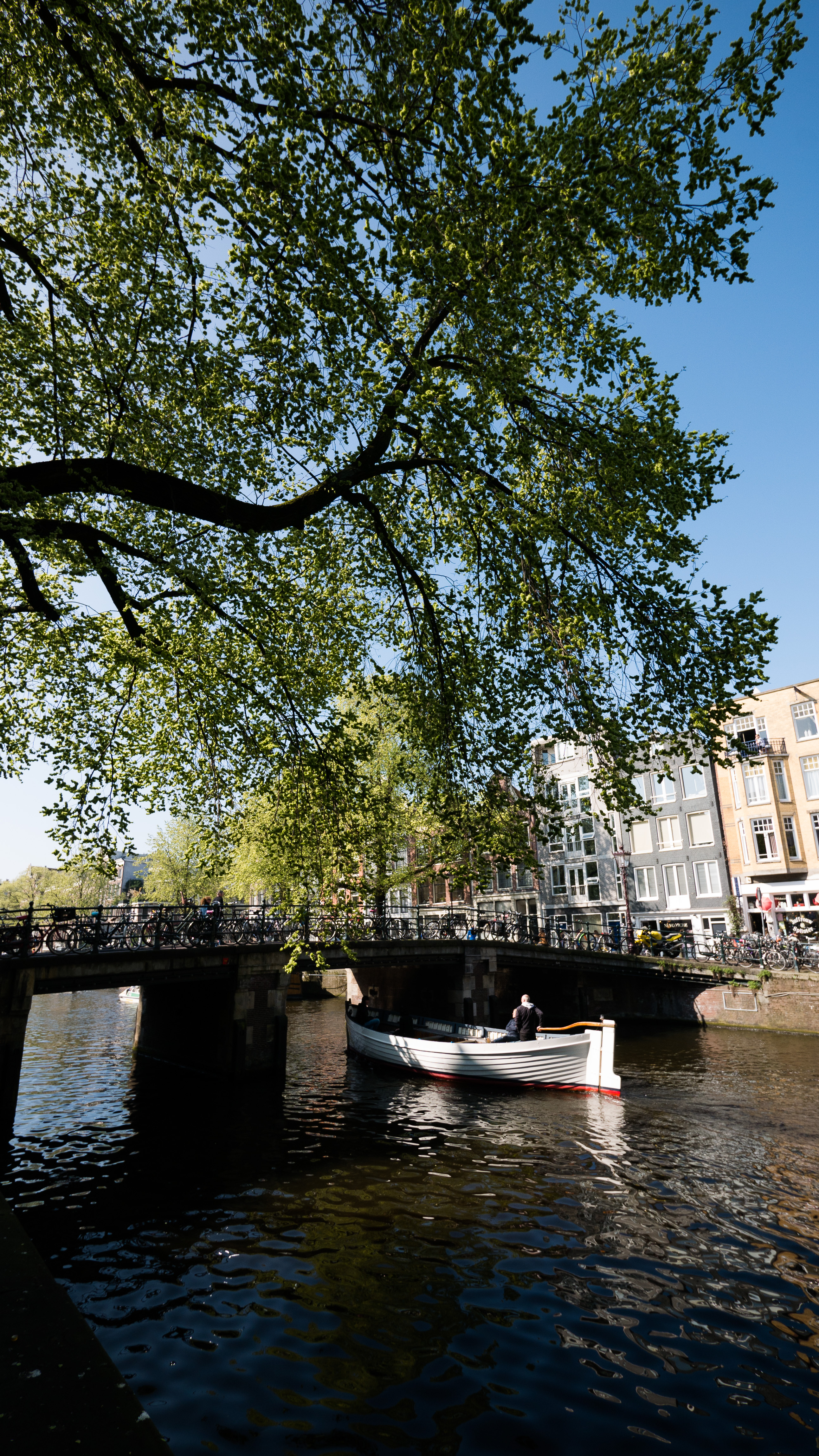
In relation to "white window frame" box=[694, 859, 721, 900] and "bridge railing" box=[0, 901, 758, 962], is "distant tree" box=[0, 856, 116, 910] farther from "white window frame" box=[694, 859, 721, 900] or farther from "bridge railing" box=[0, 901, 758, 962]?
"white window frame" box=[694, 859, 721, 900]

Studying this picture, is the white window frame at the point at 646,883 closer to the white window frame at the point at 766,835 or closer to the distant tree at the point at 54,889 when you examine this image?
the white window frame at the point at 766,835

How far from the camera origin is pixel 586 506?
11.0 metres

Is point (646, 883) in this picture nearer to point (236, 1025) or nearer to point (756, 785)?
point (756, 785)

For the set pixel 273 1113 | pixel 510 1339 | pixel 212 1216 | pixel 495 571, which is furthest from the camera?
pixel 273 1113

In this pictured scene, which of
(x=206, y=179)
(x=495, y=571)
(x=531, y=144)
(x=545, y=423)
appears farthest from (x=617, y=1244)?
(x=206, y=179)

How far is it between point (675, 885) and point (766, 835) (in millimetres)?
7269

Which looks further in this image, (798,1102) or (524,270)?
(798,1102)

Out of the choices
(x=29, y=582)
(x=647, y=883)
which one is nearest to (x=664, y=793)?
(x=647, y=883)

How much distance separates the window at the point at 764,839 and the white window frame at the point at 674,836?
5.09 meters

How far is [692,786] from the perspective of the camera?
46094mm

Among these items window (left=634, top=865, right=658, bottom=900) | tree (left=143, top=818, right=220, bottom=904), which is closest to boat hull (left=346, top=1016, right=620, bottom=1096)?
window (left=634, top=865, right=658, bottom=900)

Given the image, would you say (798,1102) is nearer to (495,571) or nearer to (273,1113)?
(273,1113)

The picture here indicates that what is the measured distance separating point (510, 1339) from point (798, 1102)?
15095 mm

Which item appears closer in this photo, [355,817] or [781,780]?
[355,817]
